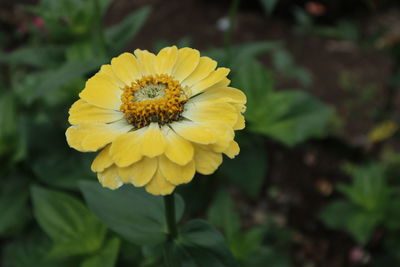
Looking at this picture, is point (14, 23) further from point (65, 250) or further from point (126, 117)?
point (126, 117)

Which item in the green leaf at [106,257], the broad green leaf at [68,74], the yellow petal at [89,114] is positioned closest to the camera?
the yellow petal at [89,114]

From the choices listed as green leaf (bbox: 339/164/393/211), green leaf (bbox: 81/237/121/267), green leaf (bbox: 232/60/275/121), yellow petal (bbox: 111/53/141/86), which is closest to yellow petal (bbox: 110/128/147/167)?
yellow petal (bbox: 111/53/141/86)

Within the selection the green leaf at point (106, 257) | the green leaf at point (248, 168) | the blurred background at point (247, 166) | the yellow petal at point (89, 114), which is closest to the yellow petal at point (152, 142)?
the yellow petal at point (89, 114)

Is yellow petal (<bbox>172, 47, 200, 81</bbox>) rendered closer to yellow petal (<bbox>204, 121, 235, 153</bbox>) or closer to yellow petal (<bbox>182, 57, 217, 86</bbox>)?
yellow petal (<bbox>182, 57, 217, 86</bbox>)

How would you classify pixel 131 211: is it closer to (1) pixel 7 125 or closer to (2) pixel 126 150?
(2) pixel 126 150

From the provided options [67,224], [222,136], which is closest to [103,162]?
[222,136]

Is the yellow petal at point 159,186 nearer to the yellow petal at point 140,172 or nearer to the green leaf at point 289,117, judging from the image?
the yellow petal at point 140,172

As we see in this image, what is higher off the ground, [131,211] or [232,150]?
[232,150]

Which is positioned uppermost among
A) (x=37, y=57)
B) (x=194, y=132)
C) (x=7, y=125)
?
(x=194, y=132)
